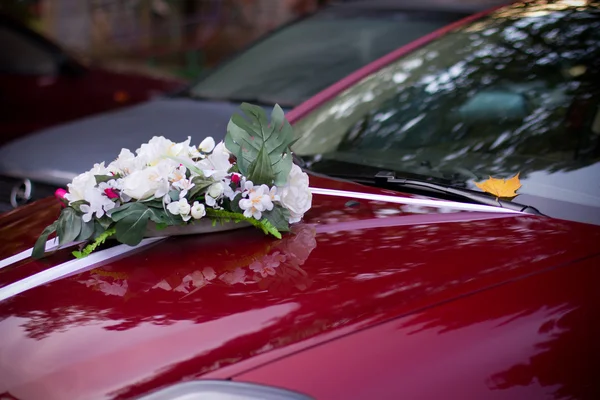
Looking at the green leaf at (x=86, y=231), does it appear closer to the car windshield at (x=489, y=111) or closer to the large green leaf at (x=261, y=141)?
the large green leaf at (x=261, y=141)

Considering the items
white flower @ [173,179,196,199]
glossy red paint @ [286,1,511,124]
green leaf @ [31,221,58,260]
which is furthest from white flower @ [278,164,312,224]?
glossy red paint @ [286,1,511,124]

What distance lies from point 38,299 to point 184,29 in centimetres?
1182

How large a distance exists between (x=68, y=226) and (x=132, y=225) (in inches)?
6.8

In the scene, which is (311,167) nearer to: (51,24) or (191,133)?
(191,133)

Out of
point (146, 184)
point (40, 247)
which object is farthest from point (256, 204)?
point (40, 247)

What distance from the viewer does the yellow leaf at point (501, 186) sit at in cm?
233

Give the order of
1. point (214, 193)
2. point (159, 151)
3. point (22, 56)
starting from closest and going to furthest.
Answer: point (214, 193) < point (159, 151) < point (22, 56)

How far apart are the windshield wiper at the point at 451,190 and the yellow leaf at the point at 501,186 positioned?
0.09 ft

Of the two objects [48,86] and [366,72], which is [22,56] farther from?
[366,72]

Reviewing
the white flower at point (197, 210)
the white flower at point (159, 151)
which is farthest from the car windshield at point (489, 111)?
the white flower at point (197, 210)

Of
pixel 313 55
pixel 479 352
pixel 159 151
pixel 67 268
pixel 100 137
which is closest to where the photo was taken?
pixel 479 352

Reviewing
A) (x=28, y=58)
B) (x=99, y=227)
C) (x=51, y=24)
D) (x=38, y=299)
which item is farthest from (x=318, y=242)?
(x=51, y=24)

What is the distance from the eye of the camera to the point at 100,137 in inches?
152

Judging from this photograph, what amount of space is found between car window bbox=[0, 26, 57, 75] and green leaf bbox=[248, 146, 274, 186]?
523 centimetres
